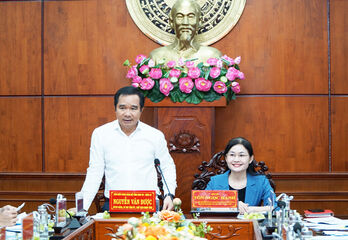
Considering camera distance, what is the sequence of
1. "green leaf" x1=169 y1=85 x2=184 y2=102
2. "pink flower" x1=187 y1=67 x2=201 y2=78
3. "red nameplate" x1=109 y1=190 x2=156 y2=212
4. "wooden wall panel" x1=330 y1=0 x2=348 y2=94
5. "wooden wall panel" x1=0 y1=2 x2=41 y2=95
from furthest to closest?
1. "wooden wall panel" x1=0 y1=2 x2=41 y2=95
2. "wooden wall panel" x1=330 y1=0 x2=348 y2=94
3. "green leaf" x1=169 y1=85 x2=184 y2=102
4. "pink flower" x1=187 y1=67 x2=201 y2=78
5. "red nameplate" x1=109 y1=190 x2=156 y2=212

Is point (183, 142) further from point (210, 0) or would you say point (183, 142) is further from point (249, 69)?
point (210, 0)

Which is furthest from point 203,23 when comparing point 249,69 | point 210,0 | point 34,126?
point 34,126

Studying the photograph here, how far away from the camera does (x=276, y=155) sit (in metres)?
4.01

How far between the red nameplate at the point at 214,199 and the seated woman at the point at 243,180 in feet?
1.55

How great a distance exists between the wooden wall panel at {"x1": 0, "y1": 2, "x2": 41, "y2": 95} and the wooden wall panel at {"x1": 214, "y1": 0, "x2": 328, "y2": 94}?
155 centimetres

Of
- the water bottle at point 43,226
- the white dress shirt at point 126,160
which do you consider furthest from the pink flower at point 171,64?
the water bottle at point 43,226

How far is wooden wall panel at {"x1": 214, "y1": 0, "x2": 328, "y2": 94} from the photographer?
3973 millimetres

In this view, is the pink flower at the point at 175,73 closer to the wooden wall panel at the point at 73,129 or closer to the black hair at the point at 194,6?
the black hair at the point at 194,6

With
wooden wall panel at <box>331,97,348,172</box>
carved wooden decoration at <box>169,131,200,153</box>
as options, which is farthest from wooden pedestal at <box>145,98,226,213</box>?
wooden wall panel at <box>331,97,348,172</box>

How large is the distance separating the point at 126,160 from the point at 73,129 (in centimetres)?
142

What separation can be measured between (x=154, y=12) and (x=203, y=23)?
0.42 metres

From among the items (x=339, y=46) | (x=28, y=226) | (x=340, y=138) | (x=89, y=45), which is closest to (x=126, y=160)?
(x=28, y=226)

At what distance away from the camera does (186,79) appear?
3.39 m

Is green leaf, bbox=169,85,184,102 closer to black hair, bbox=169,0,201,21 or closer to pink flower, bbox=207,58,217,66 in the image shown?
pink flower, bbox=207,58,217,66
